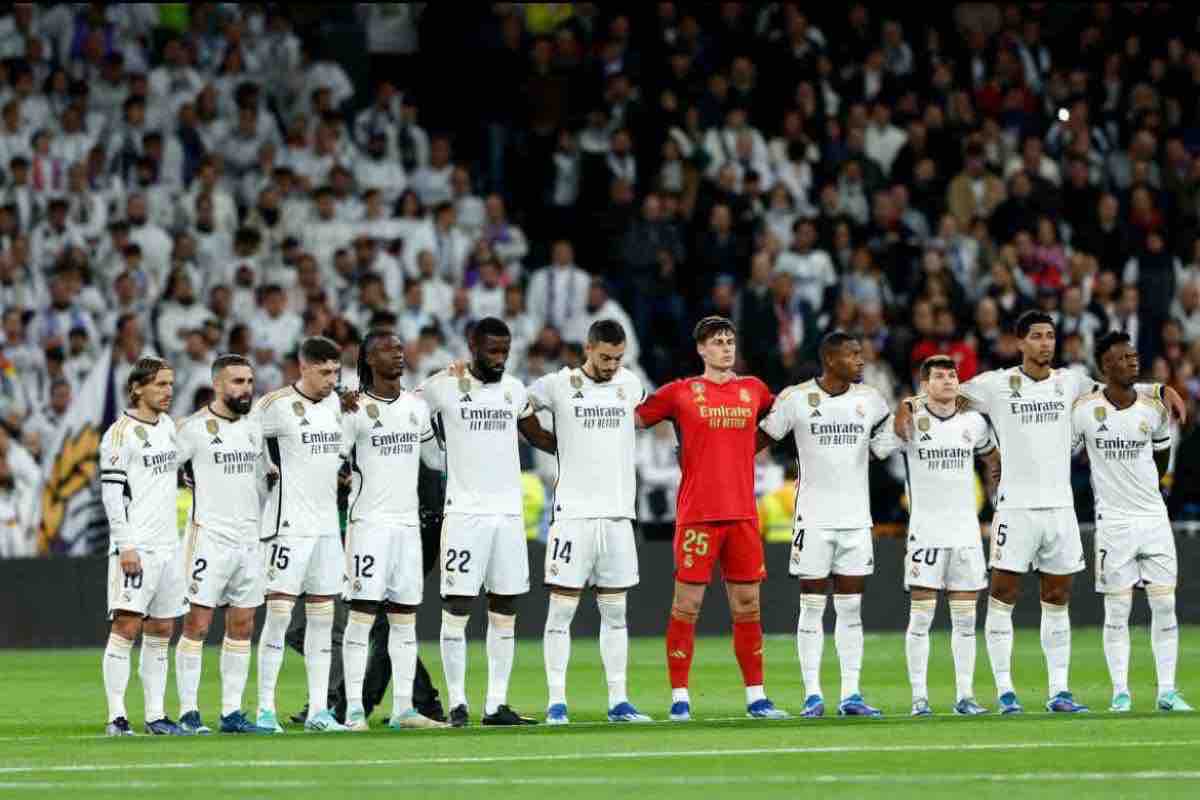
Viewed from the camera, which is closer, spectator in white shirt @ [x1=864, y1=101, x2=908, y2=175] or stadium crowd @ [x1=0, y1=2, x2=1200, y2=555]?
stadium crowd @ [x1=0, y1=2, x2=1200, y2=555]

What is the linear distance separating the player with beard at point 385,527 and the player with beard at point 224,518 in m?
0.63

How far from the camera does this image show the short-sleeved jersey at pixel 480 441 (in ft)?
54.3

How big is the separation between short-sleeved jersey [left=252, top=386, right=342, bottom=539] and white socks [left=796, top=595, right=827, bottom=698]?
309 cm

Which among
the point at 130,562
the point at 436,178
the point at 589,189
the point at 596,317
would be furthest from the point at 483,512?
the point at 589,189

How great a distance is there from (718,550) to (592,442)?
1082 mm

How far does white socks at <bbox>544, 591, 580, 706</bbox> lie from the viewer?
16312 mm

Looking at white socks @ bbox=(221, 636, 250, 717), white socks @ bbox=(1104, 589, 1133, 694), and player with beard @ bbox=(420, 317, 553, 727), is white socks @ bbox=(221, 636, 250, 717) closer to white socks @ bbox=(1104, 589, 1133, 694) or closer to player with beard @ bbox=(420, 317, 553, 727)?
player with beard @ bbox=(420, 317, 553, 727)

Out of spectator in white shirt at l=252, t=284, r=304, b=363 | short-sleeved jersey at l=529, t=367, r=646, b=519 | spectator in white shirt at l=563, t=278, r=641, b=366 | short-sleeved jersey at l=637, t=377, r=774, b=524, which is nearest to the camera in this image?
short-sleeved jersey at l=529, t=367, r=646, b=519

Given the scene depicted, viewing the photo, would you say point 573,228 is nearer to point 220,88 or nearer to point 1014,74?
point 220,88

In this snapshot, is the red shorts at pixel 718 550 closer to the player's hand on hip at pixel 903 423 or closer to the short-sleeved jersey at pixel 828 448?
the short-sleeved jersey at pixel 828 448

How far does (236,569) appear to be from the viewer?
1641 cm

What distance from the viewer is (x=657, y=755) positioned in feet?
45.5

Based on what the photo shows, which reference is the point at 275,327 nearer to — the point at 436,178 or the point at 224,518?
the point at 436,178

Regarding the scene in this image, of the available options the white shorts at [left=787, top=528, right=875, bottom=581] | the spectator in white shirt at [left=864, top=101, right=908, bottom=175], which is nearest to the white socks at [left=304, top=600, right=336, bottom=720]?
the white shorts at [left=787, top=528, right=875, bottom=581]
